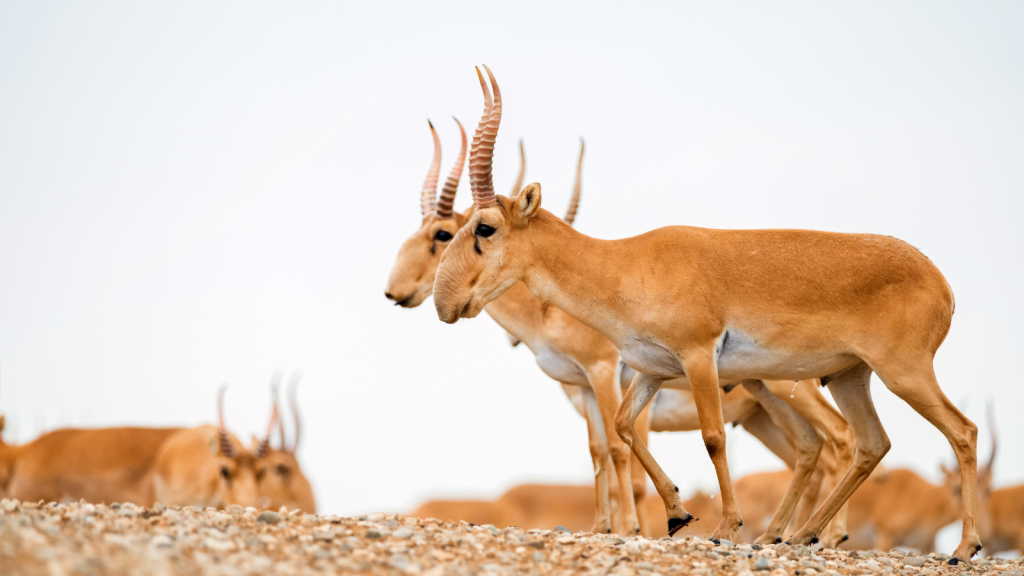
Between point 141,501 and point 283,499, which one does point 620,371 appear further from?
point 141,501

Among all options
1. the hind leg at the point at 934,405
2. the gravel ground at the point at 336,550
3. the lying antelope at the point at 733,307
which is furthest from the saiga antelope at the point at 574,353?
the gravel ground at the point at 336,550

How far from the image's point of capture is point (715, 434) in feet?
30.0

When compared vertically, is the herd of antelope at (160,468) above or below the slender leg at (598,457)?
below

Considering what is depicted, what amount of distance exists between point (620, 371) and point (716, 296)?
3644 mm

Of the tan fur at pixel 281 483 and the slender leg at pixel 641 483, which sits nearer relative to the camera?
the slender leg at pixel 641 483

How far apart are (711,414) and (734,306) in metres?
1.03

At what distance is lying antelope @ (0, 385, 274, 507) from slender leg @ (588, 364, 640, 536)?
9.18 meters

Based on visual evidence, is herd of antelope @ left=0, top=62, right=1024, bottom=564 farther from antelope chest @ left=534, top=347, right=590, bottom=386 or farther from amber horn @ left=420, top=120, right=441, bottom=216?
amber horn @ left=420, top=120, right=441, bottom=216

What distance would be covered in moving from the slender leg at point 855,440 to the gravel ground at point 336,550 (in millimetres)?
A: 555

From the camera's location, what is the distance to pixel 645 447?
31.9 feet

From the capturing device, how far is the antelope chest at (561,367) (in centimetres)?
1295

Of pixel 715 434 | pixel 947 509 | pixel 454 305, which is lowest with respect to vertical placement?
pixel 947 509

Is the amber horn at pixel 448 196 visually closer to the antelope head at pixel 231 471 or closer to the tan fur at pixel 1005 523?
the antelope head at pixel 231 471

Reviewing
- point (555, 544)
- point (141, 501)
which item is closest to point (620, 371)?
point (555, 544)
